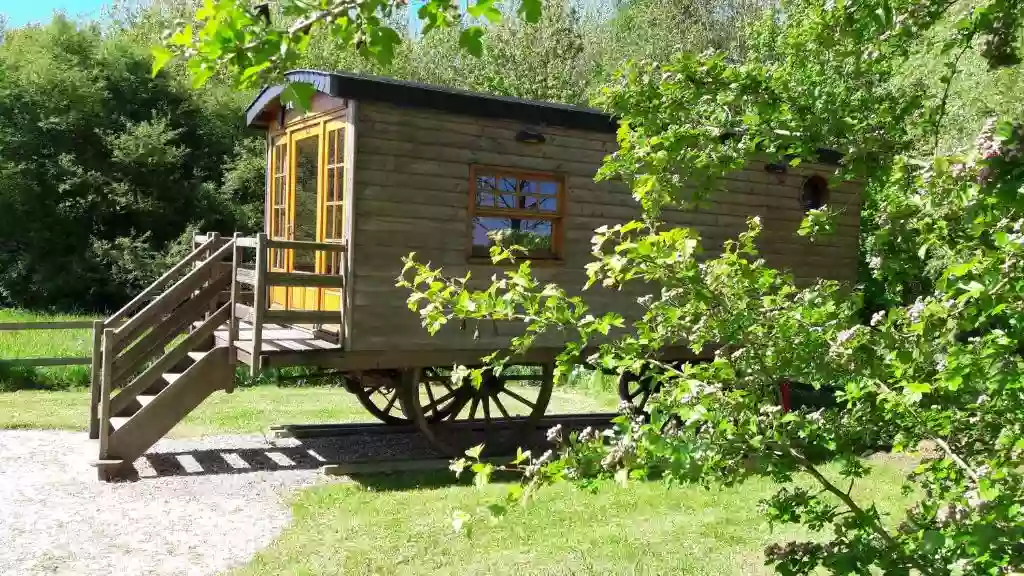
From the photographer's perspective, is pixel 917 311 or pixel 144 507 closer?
pixel 917 311

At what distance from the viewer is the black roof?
7414 millimetres

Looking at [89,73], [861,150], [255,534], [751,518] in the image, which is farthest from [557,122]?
[89,73]

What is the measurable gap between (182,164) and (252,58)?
67.0ft

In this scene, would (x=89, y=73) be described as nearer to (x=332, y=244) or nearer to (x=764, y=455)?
A: (x=332, y=244)

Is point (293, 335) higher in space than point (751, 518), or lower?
higher

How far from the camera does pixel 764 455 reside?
7.79ft

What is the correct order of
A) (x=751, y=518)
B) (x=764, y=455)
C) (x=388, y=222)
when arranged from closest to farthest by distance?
(x=764, y=455) → (x=751, y=518) → (x=388, y=222)

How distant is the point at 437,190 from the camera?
314 inches

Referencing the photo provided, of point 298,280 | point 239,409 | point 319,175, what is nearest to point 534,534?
point 298,280

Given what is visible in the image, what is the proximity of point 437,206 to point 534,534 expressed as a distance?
3.31m

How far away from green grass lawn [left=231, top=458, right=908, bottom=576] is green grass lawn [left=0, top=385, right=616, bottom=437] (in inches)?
138

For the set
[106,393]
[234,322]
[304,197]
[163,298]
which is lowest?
[106,393]

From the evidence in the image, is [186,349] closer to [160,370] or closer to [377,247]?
[160,370]

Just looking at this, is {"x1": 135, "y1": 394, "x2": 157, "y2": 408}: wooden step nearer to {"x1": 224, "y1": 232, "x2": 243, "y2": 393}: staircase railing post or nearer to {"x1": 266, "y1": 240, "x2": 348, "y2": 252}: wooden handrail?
{"x1": 224, "y1": 232, "x2": 243, "y2": 393}: staircase railing post
